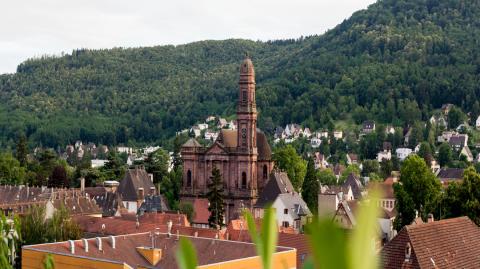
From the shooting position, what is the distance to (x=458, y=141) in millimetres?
117250

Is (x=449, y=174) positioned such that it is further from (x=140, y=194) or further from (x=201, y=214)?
(x=201, y=214)

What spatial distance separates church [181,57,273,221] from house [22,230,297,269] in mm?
33206

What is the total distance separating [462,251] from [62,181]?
7049 centimetres

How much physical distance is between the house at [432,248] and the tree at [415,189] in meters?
22.7

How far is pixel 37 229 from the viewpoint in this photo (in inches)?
1607

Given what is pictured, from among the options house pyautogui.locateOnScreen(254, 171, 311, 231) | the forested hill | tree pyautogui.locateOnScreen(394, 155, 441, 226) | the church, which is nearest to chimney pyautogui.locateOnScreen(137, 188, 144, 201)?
the church

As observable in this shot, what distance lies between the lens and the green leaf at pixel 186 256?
56.3 inches

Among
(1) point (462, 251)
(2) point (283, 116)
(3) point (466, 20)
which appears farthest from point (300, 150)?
(1) point (462, 251)

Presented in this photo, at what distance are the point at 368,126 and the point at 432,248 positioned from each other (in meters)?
116

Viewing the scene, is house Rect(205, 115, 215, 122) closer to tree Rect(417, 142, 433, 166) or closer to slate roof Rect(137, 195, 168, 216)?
tree Rect(417, 142, 433, 166)

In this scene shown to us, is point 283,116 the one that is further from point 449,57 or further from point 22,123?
point 22,123

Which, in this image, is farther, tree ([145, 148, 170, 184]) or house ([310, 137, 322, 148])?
house ([310, 137, 322, 148])

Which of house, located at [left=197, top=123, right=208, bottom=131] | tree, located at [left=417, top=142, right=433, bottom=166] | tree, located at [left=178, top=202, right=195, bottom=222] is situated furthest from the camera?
house, located at [left=197, top=123, right=208, bottom=131]

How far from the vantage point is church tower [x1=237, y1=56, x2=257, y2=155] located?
224 ft
